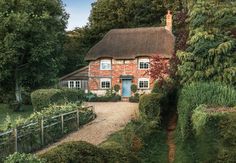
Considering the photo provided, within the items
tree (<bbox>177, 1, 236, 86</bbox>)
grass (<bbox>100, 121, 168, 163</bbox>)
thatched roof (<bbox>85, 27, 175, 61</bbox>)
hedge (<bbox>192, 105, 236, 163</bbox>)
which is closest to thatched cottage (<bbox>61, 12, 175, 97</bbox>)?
thatched roof (<bbox>85, 27, 175, 61</bbox>)

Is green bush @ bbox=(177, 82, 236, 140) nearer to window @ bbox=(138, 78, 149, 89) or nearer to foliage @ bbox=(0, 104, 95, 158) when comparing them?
foliage @ bbox=(0, 104, 95, 158)

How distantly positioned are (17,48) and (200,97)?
18.5 m

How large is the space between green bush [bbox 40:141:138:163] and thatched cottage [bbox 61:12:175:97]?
3283 centimetres

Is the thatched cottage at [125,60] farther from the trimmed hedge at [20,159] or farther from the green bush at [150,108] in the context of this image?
the trimmed hedge at [20,159]

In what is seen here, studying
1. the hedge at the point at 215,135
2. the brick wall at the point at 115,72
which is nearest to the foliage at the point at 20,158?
the hedge at the point at 215,135

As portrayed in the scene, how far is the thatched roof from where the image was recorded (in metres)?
42.3

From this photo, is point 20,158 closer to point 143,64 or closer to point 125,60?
point 143,64

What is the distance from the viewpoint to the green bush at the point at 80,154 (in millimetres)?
7331

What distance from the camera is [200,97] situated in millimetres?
17031

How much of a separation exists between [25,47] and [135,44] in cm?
1432

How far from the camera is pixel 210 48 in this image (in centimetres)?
2039

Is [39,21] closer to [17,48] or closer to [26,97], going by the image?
[17,48]

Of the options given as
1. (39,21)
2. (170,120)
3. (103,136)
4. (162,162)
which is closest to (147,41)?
(39,21)

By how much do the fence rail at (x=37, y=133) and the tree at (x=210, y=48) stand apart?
6.30 metres
